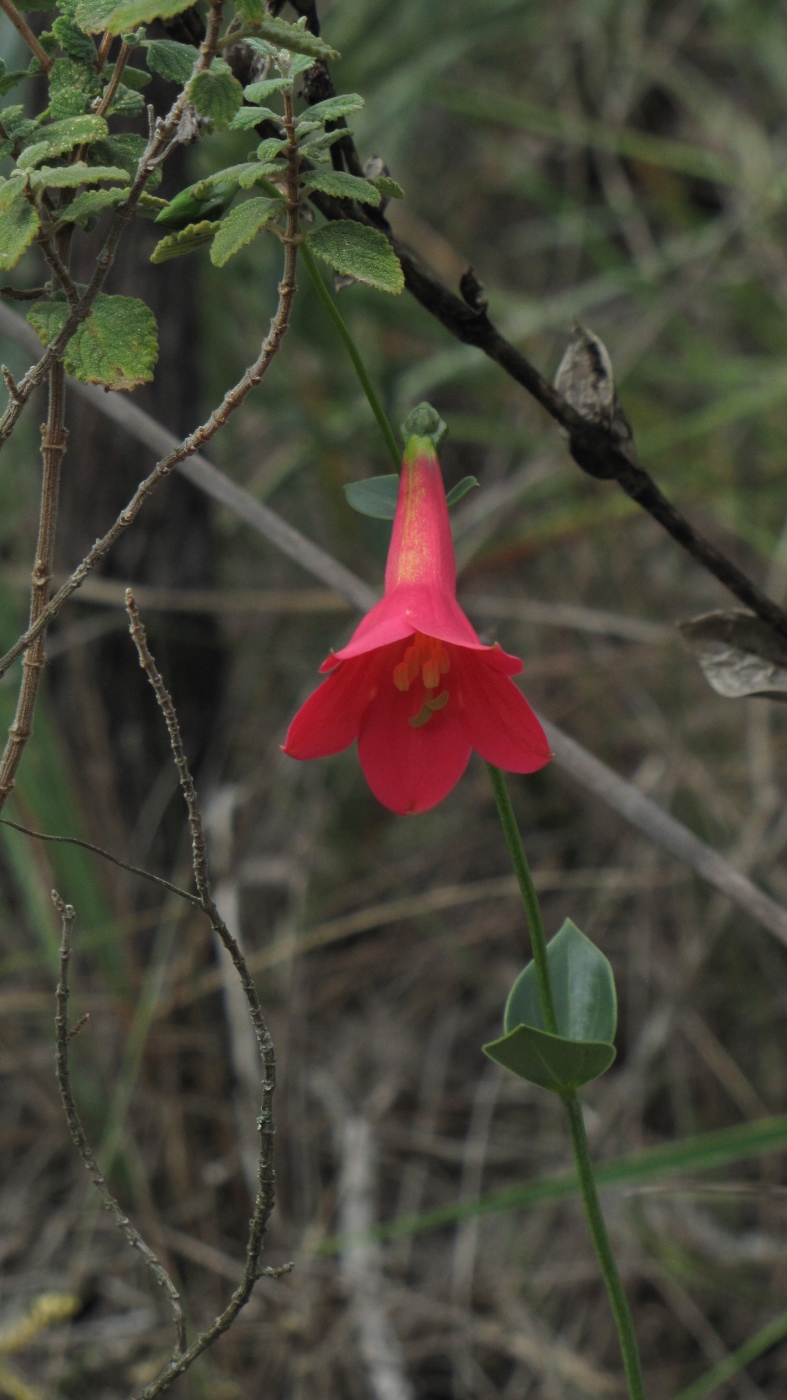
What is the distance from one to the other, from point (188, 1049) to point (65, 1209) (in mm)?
302

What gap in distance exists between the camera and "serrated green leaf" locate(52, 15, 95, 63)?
1.85 feet

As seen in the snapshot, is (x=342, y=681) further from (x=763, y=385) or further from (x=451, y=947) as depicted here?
(x=763, y=385)

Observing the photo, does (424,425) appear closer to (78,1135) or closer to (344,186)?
(344,186)

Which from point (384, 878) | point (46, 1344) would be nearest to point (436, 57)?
point (384, 878)

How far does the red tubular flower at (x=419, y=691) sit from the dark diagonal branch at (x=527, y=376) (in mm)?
60

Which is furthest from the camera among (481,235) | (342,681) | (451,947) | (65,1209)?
(481,235)

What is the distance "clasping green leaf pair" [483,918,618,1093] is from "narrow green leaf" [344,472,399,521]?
1.00ft

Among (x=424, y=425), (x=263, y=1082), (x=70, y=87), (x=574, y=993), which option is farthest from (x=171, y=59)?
(x=574, y=993)

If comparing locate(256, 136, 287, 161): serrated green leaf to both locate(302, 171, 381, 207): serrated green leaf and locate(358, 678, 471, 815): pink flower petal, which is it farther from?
locate(358, 678, 471, 815): pink flower petal

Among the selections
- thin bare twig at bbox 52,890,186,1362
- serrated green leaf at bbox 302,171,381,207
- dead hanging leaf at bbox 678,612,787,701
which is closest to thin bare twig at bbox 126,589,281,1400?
thin bare twig at bbox 52,890,186,1362

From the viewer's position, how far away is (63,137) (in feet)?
1.74

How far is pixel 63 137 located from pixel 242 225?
0.28 ft

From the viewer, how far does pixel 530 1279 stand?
1823mm

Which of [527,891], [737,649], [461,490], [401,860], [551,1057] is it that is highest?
[461,490]
